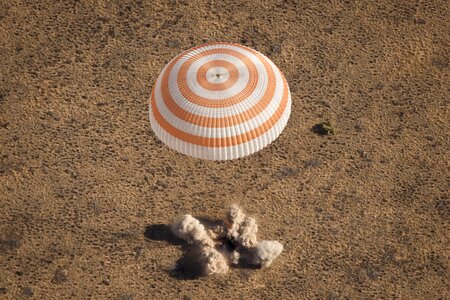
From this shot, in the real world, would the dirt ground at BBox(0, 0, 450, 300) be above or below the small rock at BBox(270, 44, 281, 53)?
below

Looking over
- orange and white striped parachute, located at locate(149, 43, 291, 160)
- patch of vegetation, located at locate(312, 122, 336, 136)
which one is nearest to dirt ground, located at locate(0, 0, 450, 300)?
patch of vegetation, located at locate(312, 122, 336, 136)

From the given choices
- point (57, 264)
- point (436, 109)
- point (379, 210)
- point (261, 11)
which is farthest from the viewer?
point (261, 11)

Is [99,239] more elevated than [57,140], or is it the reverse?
[57,140]

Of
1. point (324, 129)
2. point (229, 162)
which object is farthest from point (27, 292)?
point (324, 129)

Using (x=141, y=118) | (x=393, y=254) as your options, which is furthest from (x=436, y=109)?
(x=141, y=118)

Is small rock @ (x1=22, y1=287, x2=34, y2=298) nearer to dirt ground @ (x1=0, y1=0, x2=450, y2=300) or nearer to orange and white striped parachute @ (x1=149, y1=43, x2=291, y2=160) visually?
dirt ground @ (x1=0, y1=0, x2=450, y2=300)

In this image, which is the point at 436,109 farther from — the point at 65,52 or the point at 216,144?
the point at 65,52

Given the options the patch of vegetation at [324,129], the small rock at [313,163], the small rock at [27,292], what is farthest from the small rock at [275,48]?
the small rock at [27,292]
